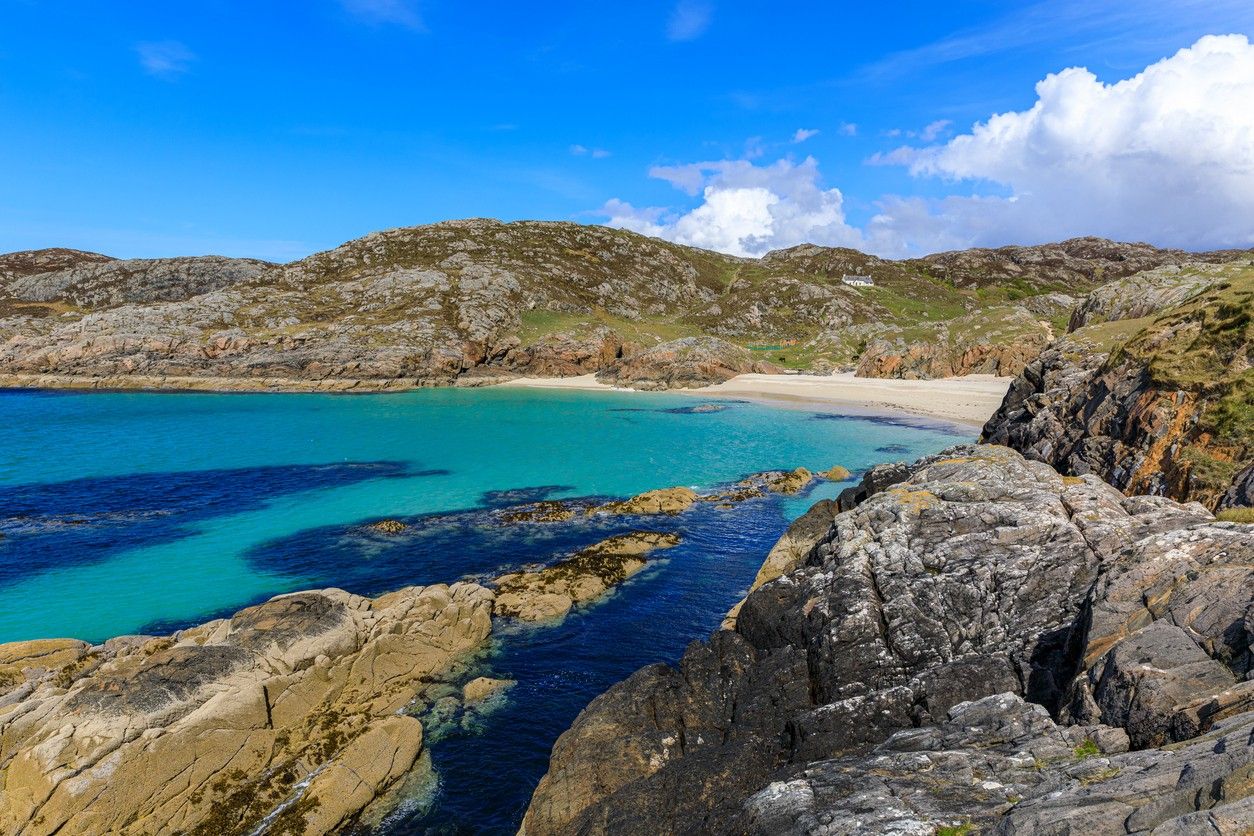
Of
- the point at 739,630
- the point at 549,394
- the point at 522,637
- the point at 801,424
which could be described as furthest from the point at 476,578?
the point at 549,394

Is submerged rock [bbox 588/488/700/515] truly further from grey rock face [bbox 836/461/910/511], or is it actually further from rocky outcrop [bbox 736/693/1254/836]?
rocky outcrop [bbox 736/693/1254/836]

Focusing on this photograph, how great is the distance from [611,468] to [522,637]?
27.8m

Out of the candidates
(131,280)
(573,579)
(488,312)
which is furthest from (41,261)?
(573,579)

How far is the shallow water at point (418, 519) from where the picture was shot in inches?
837

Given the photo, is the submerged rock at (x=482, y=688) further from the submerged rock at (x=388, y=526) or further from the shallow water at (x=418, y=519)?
the submerged rock at (x=388, y=526)

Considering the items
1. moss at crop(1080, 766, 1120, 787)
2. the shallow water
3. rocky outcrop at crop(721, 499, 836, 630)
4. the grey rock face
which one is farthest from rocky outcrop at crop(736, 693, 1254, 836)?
the grey rock face

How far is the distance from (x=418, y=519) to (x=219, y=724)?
72.7 feet

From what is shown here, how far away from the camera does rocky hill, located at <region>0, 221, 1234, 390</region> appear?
10569 centimetres

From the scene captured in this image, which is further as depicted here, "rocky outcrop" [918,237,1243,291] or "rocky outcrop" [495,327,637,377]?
"rocky outcrop" [918,237,1243,291]

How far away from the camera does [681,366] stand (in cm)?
10756

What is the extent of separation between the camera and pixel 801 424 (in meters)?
71.3

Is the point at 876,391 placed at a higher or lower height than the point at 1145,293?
lower

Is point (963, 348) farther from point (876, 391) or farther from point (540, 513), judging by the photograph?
point (540, 513)

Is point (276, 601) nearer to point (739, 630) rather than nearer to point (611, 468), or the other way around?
point (739, 630)
